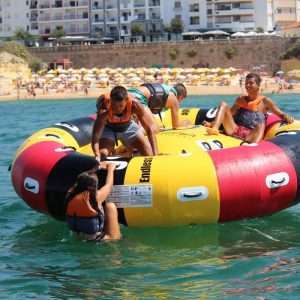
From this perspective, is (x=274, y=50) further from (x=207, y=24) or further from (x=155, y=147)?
(x=155, y=147)

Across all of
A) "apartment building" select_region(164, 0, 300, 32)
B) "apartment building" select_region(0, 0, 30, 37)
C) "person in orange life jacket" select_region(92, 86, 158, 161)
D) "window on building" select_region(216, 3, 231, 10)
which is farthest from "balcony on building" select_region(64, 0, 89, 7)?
"person in orange life jacket" select_region(92, 86, 158, 161)

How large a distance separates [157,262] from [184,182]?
3.00ft

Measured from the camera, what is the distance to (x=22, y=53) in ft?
197

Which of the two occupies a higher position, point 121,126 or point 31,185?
point 121,126

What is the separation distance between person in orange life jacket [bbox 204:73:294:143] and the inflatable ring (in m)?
1.10

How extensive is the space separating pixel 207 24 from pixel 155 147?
59.4m

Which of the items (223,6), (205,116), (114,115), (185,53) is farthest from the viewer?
(223,6)

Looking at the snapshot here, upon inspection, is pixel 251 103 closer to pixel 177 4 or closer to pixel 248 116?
pixel 248 116

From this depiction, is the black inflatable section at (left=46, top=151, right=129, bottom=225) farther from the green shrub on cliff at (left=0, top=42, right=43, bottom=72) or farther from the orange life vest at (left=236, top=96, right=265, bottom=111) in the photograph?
the green shrub on cliff at (left=0, top=42, right=43, bottom=72)

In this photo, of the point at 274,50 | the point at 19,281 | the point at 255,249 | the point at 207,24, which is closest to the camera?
the point at 19,281

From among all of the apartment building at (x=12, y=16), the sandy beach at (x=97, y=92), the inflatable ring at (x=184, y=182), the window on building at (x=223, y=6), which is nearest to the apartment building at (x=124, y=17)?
the window on building at (x=223, y=6)

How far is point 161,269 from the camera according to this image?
25.1 ft

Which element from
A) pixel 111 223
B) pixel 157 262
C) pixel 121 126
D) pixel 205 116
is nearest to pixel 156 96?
pixel 205 116

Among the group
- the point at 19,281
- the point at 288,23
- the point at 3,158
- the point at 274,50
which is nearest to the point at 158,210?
the point at 19,281
